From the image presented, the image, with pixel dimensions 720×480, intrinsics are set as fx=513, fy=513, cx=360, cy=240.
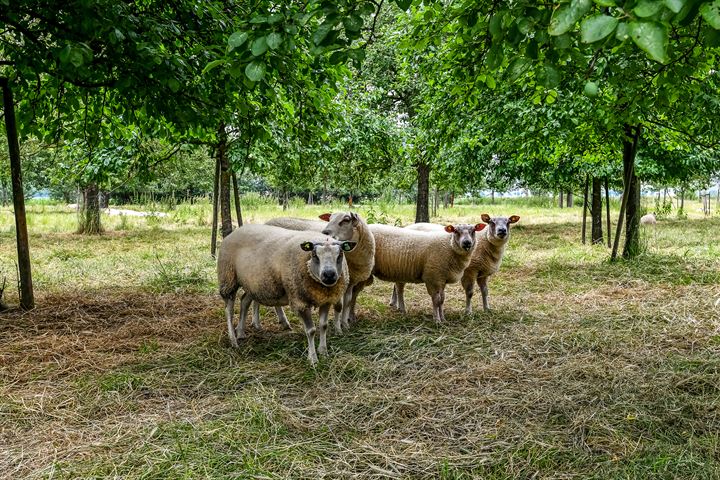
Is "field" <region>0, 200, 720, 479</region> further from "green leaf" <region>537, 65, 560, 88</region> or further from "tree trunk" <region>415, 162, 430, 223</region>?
"tree trunk" <region>415, 162, 430, 223</region>

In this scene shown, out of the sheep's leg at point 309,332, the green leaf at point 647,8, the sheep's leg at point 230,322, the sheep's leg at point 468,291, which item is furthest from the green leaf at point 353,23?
the sheep's leg at point 468,291

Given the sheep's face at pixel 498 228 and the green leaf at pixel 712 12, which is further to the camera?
the sheep's face at pixel 498 228

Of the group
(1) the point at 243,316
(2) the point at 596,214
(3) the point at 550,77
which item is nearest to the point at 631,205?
(2) the point at 596,214

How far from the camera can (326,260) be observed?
469 centimetres

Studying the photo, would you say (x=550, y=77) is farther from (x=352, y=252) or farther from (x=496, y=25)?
(x=352, y=252)

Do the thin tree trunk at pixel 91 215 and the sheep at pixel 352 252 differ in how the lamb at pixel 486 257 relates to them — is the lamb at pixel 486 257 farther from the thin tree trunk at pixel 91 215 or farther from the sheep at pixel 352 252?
the thin tree trunk at pixel 91 215

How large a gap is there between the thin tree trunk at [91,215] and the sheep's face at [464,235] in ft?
44.6

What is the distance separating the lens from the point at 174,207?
26922mm

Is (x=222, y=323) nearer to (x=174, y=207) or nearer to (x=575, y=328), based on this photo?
(x=575, y=328)

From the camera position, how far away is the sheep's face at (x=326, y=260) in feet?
15.2

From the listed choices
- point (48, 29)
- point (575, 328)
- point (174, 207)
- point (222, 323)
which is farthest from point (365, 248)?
point (174, 207)

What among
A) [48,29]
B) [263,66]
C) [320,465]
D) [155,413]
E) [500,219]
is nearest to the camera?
[263,66]

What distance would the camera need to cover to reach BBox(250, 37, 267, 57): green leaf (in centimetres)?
205

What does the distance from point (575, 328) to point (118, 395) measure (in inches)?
182
